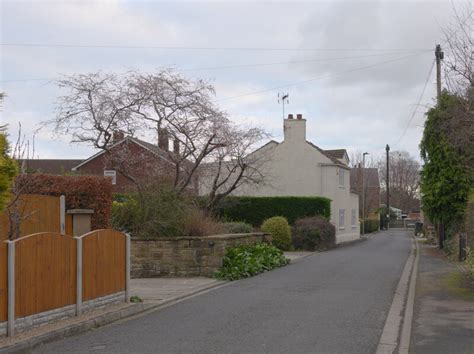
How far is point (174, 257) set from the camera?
762 inches

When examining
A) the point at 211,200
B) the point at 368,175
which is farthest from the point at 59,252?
the point at 368,175

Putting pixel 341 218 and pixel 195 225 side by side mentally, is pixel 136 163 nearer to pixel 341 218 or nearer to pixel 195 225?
pixel 195 225

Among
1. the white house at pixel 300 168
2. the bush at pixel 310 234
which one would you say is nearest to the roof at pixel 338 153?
the white house at pixel 300 168

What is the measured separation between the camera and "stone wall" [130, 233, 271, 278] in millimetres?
19281

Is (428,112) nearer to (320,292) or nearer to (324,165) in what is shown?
(324,165)

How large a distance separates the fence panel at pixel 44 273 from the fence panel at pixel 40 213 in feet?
11.1

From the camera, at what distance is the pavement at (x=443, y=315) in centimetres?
913

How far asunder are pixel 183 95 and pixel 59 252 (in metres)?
16.6

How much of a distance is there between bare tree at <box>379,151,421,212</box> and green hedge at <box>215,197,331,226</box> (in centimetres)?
7038

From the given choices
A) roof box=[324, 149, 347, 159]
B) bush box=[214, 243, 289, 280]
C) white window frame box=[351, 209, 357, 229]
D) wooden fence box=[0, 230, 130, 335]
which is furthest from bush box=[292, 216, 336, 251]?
wooden fence box=[0, 230, 130, 335]

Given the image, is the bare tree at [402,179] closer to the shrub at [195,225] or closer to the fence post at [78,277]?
the shrub at [195,225]

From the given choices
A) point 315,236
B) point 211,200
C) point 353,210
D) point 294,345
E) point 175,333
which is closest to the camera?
point 294,345

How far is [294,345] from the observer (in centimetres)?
895

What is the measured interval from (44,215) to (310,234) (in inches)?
891
